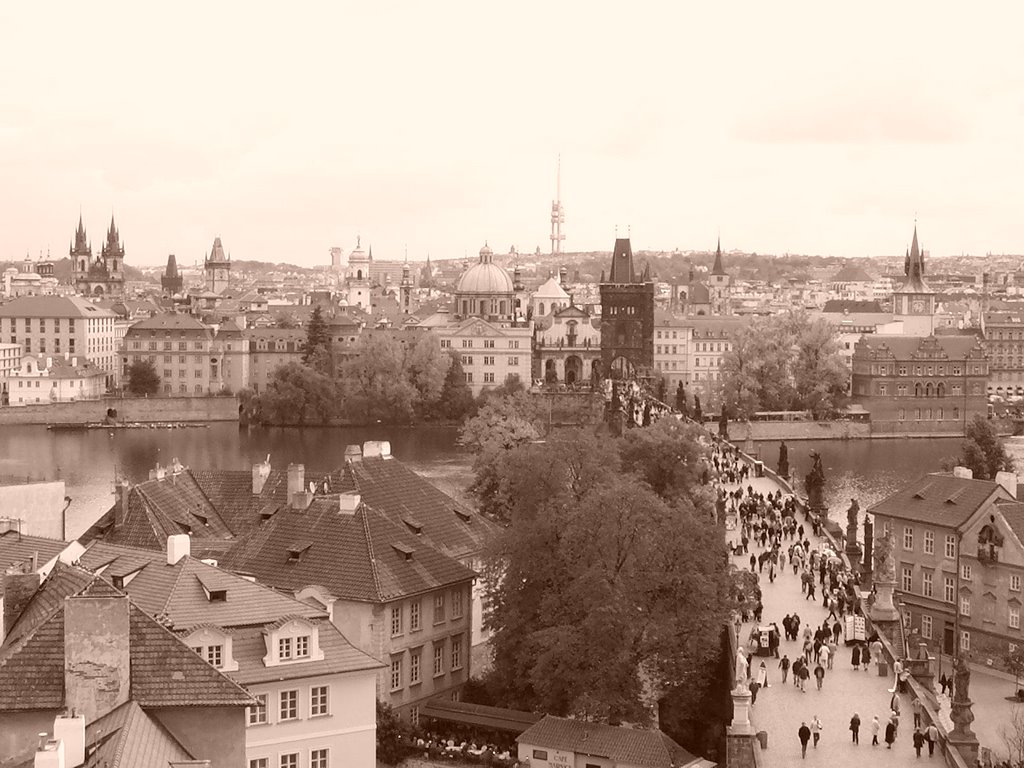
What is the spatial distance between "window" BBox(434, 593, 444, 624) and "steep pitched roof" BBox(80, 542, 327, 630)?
5743 millimetres

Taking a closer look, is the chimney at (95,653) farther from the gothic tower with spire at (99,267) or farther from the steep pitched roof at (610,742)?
the gothic tower with spire at (99,267)

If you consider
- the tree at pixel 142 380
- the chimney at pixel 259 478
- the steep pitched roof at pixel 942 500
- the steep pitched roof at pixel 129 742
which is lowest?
the tree at pixel 142 380

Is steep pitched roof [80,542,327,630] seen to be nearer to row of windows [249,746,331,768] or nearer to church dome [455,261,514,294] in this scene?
row of windows [249,746,331,768]

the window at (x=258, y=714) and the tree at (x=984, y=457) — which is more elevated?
the window at (x=258, y=714)

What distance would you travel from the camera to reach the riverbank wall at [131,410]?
353 ft

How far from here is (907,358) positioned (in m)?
105

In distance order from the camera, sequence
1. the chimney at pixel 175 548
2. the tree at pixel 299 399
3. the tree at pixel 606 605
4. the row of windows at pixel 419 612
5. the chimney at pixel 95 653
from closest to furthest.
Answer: the chimney at pixel 95 653
the chimney at pixel 175 548
the tree at pixel 606 605
the row of windows at pixel 419 612
the tree at pixel 299 399

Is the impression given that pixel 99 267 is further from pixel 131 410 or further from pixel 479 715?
pixel 479 715

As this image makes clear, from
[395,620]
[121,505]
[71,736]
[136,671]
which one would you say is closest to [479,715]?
[395,620]

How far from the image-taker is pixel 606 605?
28219 mm

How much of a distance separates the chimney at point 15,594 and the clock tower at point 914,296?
115 metres

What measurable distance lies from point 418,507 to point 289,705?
10700 millimetres

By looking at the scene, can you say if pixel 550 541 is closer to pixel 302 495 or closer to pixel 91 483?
pixel 302 495

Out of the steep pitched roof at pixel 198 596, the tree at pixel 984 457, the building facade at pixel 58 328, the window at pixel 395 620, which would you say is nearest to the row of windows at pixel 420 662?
the window at pixel 395 620
